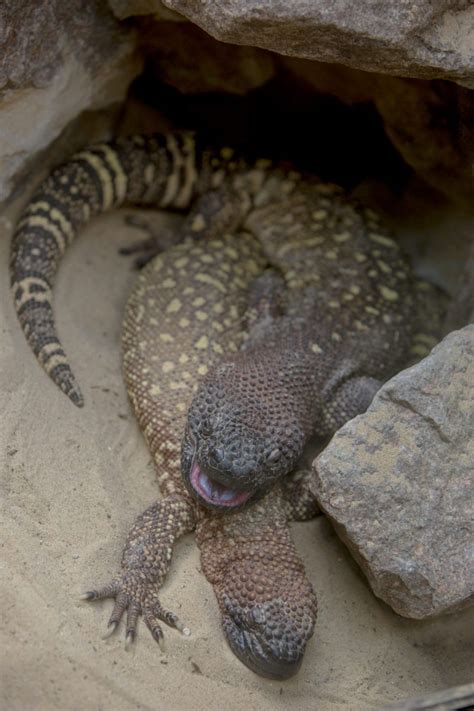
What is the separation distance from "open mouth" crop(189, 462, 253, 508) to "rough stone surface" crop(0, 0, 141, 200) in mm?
1239

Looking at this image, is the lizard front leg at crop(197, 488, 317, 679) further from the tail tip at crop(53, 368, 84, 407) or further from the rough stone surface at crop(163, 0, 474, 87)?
the rough stone surface at crop(163, 0, 474, 87)

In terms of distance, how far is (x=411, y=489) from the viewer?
7.68 feet

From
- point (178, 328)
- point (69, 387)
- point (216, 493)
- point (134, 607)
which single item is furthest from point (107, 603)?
point (178, 328)

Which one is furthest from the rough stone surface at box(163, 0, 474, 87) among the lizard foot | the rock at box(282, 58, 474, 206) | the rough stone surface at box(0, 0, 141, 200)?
Answer: the lizard foot

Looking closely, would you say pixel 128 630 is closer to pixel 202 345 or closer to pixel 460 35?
pixel 202 345

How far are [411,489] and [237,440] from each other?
52cm

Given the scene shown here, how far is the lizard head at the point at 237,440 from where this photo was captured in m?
2.43

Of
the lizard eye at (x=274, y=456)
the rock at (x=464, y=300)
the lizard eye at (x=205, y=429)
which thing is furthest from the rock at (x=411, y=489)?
the rock at (x=464, y=300)

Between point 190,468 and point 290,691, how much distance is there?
0.70m

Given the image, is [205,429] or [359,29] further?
[205,429]

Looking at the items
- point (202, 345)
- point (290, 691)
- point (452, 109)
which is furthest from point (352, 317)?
point (290, 691)

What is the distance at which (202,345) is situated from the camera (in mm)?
3068

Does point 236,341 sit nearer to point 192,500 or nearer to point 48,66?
point 192,500

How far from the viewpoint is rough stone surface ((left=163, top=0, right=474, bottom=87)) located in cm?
224
